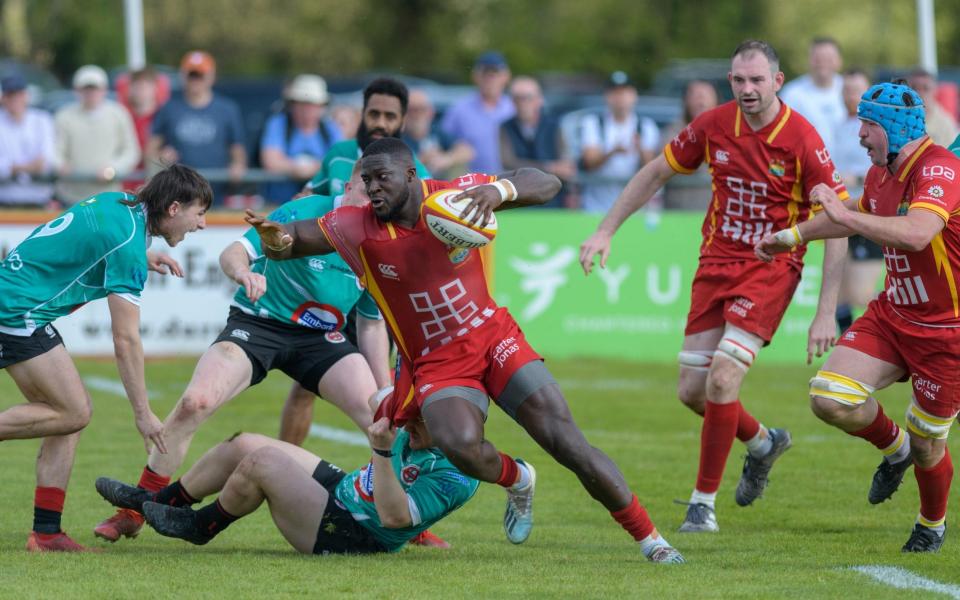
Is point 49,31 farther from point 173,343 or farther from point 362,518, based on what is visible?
point 362,518

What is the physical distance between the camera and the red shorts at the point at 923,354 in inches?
285

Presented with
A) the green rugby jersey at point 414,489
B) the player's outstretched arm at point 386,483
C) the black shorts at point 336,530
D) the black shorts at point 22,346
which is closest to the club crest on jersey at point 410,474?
the green rugby jersey at point 414,489

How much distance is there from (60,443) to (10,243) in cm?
753

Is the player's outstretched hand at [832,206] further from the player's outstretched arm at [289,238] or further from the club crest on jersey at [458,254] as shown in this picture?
the player's outstretched arm at [289,238]

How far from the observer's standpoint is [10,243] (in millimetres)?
14609

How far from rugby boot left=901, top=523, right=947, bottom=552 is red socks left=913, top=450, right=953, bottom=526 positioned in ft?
0.15

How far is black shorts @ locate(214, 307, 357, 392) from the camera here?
8.26m

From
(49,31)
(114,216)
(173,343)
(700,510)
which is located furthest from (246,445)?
(49,31)

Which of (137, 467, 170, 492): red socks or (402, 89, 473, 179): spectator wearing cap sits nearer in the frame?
(137, 467, 170, 492): red socks

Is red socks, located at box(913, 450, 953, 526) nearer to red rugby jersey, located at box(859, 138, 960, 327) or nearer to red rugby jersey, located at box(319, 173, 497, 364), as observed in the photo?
red rugby jersey, located at box(859, 138, 960, 327)

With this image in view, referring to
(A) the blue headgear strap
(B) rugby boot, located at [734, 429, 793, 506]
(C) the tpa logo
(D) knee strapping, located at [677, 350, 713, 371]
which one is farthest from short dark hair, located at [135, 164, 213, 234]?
(B) rugby boot, located at [734, 429, 793, 506]

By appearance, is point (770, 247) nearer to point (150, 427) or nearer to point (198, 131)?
point (150, 427)

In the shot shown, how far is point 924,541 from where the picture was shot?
7.38m

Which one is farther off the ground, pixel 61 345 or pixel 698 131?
pixel 698 131
